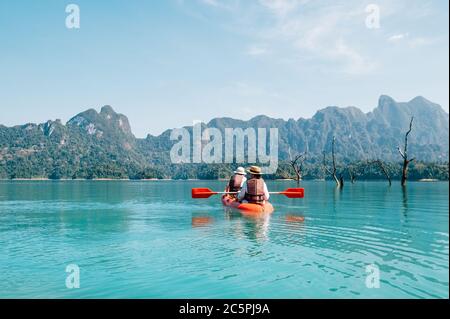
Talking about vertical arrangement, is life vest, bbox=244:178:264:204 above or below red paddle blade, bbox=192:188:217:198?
above

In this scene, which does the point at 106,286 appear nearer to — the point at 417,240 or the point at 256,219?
the point at 417,240

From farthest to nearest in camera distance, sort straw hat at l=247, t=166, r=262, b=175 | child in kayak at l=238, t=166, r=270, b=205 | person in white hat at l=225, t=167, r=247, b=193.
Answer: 1. person in white hat at l=225, t=167, r=247, b=193
2. child in kayak at l=238, t=166, r=270, b=205
3. straw hat at l=247, t=166, r=262, b=175

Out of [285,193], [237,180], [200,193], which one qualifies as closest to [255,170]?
[237,180]

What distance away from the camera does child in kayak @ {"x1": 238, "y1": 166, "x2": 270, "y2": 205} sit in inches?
837

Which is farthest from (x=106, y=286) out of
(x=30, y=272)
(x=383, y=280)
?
(x=383, y=280)

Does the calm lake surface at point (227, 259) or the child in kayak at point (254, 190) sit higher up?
the child in kayak at point (254, 190)

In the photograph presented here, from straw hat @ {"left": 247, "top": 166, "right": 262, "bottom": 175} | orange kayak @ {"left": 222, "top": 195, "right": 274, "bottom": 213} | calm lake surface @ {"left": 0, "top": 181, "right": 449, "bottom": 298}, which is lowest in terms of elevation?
calm lake surface @ {"left": 0, "top": 181, "right": 449, "bottom": 298}

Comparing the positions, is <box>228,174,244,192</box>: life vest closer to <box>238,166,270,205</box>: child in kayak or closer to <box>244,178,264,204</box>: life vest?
<box>238,166,270,205</box>: child in kayak

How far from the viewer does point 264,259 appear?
35.0 ft

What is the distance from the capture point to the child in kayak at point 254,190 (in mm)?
21250

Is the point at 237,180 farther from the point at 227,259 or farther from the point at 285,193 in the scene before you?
the point at 227,259

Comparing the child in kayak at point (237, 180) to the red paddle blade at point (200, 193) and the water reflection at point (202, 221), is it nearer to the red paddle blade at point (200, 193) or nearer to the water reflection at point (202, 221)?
the red paddle blade at point (200, 193)

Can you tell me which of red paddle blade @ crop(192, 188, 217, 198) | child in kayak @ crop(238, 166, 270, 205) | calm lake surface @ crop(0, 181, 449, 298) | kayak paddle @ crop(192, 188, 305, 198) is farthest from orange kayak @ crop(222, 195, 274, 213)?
red paddle blade @ crop(192, 188, 217, 198)

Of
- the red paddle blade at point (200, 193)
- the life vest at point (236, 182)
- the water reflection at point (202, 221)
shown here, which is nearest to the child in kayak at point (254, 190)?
the water reflection at point (202, 221)
